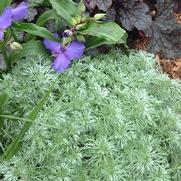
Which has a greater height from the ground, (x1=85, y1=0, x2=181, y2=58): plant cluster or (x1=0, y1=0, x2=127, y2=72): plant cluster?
(x1=0, y1=0, x2=127, y2=72): plant cluster

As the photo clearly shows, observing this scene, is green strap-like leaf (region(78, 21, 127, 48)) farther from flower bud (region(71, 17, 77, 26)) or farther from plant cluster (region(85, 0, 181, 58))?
plant cluster (region(85, 0, 181, 58))

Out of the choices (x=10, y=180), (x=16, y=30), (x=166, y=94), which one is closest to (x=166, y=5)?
(x=166, y=94)

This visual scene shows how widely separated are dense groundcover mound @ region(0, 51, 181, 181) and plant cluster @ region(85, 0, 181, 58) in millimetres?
385

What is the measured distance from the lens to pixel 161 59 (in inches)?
119

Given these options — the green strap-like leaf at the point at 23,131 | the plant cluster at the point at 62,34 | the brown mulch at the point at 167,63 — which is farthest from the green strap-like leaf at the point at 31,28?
the brown mulch at the point at 167,63

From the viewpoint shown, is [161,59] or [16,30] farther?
[161,59]

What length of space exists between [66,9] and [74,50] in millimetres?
207

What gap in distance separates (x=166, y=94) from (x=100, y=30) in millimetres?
393

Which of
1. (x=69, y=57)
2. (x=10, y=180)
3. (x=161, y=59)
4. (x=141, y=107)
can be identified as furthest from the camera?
(x=161, y=59)

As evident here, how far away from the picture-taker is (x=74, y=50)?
7.38 feet

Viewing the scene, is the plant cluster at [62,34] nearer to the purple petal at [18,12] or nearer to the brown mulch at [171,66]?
the purple petal at [18,12]

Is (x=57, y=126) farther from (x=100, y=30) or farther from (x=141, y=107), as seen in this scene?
(x=100, y=30)

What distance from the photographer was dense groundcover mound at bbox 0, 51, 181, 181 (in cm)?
194

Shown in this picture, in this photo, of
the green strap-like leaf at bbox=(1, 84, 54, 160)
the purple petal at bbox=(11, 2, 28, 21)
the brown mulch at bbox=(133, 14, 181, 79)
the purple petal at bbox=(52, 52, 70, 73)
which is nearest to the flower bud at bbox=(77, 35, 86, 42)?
the purple petal at bbox=(52, 52, 70, 73)
